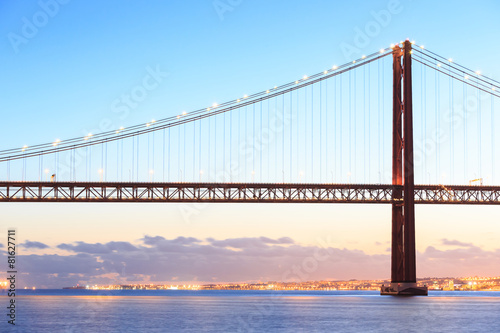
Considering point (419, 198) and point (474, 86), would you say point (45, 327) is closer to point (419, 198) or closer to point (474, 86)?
point (419, 198)

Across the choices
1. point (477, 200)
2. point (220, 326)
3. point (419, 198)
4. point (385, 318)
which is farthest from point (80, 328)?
point (477, 200)

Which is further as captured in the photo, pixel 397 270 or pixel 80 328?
pixel 397 270

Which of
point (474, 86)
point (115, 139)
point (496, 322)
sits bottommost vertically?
point (496, 322)

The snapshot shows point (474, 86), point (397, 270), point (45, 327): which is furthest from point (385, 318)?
point (474, 86)

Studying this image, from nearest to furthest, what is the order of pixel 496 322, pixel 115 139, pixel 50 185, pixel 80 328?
1. pixel 80 328
2. pixel 496 322
3. pixel 50 185
4. pixel 115 139

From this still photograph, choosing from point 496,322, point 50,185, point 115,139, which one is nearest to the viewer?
point 496,322

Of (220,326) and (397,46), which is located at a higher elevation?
(397,46)
